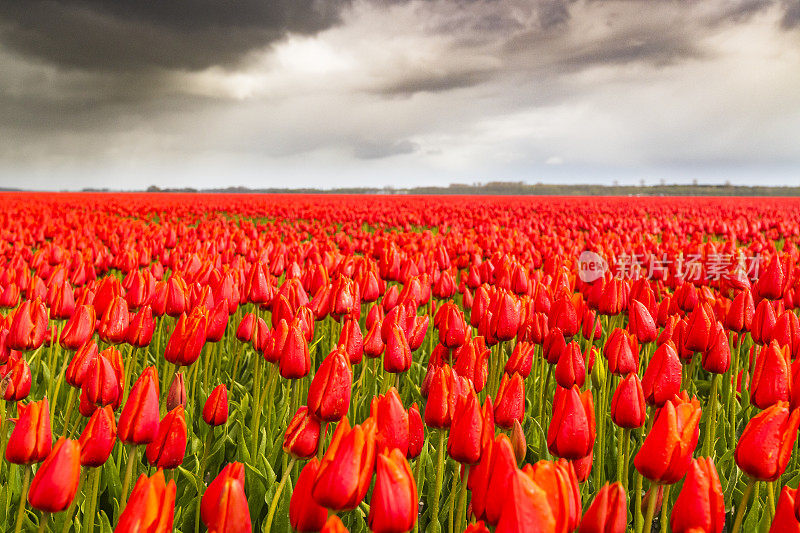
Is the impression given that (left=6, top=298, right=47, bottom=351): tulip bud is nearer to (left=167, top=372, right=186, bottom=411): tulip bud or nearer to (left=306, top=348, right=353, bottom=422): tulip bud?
(left=167, top=372, right=186, bottom=411): tulip bud

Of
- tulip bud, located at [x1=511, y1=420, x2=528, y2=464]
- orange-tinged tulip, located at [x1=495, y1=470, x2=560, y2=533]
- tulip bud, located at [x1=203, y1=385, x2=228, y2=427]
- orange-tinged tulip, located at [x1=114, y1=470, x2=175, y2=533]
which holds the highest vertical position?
orange-tinged tulip, located at [x1=495, y1=470, x2=560, y2=533]

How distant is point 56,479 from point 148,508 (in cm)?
40

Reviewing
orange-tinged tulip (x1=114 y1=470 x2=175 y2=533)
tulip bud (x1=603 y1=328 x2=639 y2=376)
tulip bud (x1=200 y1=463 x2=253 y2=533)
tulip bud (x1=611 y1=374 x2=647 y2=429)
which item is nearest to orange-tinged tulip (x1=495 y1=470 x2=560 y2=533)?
tulip bud (x1=200 y1=463 x2=253 y2=533)

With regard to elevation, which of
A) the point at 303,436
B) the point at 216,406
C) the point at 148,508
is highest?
the point at 148,508

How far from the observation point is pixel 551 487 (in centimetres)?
90

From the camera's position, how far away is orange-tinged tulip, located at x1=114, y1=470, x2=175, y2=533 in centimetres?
96

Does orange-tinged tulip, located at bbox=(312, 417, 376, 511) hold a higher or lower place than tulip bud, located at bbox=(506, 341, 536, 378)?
higher

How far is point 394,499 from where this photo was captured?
3.38 ft

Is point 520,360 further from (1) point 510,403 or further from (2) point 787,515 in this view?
(2) point 787,515

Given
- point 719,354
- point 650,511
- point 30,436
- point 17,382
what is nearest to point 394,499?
point 650,511

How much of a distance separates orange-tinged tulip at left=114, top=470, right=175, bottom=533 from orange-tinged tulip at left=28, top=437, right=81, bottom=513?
32cm

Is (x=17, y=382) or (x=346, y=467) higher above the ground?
(x=346, y=467)

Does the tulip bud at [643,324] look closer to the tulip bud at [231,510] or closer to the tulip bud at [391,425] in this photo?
the tulip bud at [391,425]

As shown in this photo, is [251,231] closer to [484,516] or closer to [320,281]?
[320,281]
